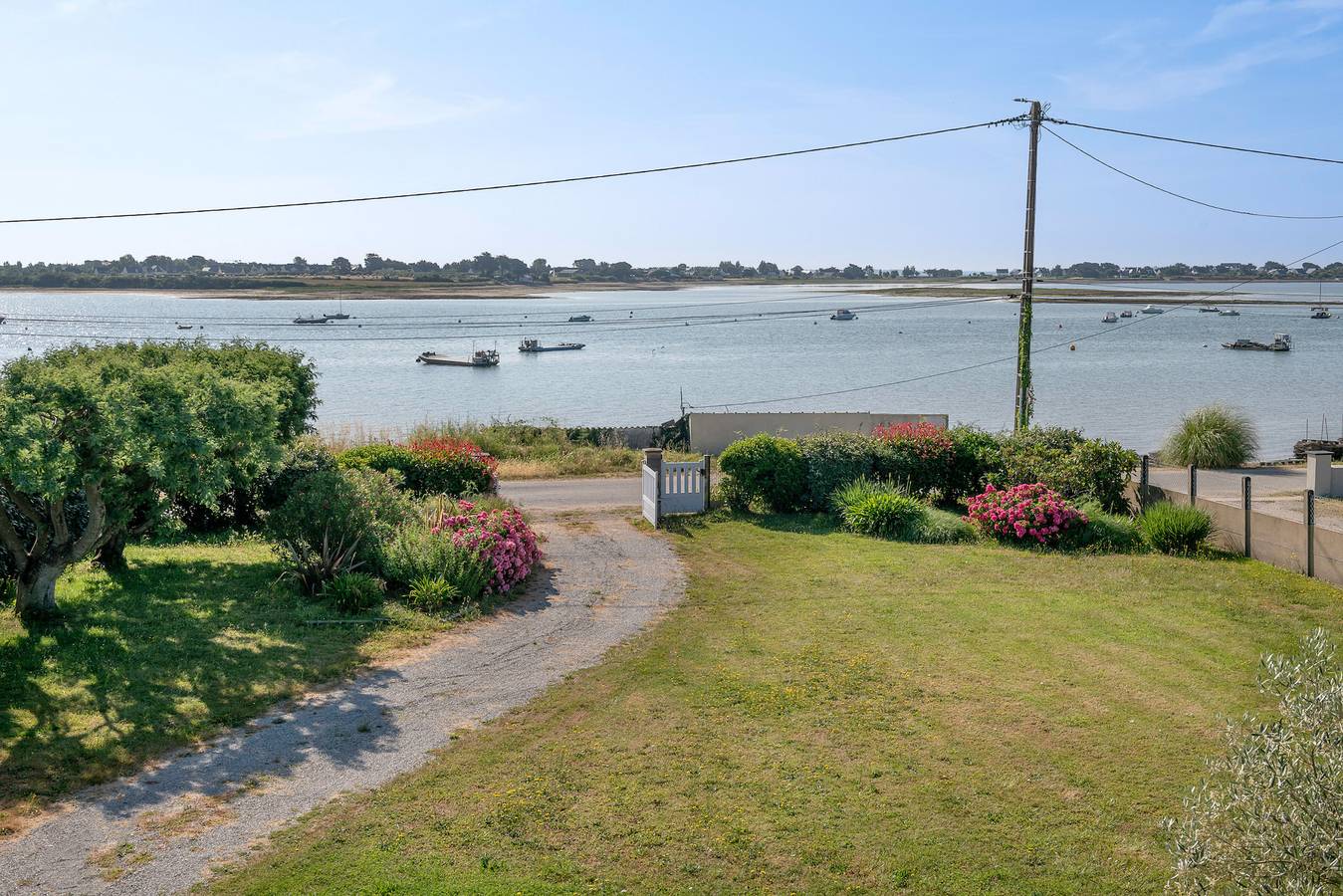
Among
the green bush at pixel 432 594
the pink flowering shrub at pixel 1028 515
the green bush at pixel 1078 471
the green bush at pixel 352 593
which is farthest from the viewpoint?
the green bush at pixel 1078 471

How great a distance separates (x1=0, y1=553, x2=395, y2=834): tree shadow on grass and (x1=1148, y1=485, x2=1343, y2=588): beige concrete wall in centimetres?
1321

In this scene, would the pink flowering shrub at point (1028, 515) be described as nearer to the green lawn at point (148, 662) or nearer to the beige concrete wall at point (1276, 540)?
the beige concrete wall at point (1276, 540)

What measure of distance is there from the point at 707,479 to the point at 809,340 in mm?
108141

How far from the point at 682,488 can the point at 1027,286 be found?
939 centimetres

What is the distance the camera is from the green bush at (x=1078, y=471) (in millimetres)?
18531

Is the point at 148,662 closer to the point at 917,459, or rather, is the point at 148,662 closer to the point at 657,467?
the point at 657,467

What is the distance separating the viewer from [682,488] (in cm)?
1961

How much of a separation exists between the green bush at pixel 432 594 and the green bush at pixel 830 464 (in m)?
8.68

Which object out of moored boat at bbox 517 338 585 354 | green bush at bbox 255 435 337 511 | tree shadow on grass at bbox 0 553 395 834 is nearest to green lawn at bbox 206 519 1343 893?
tree shadow on grass at bbox 0 553 395 834

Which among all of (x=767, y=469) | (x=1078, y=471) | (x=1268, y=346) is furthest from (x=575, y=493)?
(x=1268, y=346)

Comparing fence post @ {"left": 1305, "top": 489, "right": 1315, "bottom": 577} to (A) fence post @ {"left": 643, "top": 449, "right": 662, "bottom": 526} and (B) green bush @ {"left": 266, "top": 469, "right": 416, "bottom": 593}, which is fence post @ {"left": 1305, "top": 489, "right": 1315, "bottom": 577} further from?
(B) green bush @ {"left": 266, "top": 469, "right": 416, "bottom": 593}

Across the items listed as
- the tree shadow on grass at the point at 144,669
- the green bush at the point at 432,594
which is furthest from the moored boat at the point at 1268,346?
the tree shadow on grass at the point at 144,669

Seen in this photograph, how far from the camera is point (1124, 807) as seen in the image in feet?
24.0

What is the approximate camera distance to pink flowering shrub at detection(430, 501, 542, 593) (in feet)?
45.6
